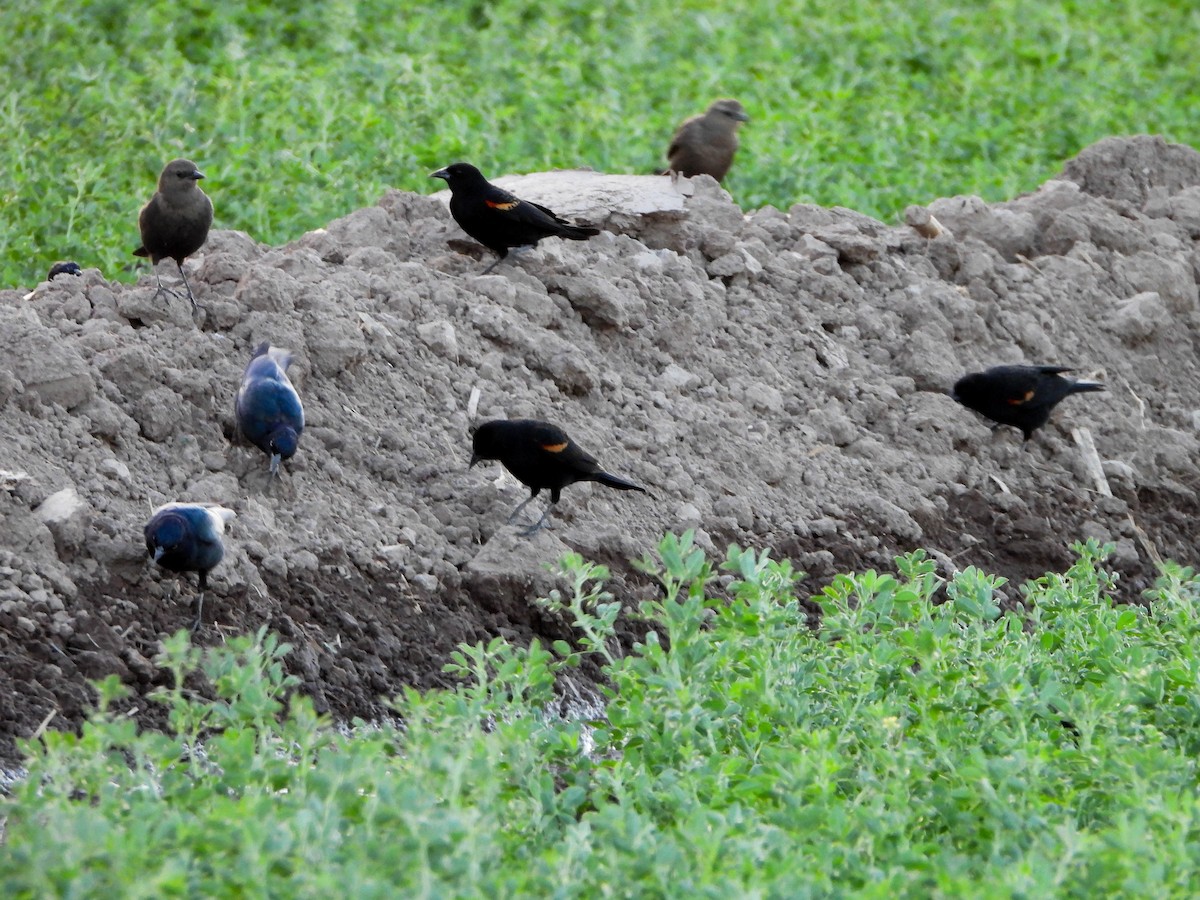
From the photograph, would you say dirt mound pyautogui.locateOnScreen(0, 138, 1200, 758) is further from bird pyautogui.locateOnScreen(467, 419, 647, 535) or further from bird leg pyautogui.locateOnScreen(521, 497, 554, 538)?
bird pyautogui.locateOnScreen(467, 419, 647, 535)

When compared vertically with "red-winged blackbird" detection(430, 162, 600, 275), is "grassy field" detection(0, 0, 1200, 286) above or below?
below

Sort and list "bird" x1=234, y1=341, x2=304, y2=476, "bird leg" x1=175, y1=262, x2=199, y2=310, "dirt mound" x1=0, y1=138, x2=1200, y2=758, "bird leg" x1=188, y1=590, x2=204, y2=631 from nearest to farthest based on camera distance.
→ 1. "bird leg" x1=188, y1=590, x2=204, y2=631
2. "dirt mound" x1=0, y1=138, x2=1200, y2=758
3. "bird" x1=234, y1=341, x2=304, y2=476
4. "bird leg" x1=175, y1=262, x2=199, y2=310

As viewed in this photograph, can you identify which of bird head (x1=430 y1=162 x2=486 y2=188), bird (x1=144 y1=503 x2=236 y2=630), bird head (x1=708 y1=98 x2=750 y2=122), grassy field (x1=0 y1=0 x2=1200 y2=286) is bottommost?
grassy field (x1=0 y1=0 x2=1200 y2=286)

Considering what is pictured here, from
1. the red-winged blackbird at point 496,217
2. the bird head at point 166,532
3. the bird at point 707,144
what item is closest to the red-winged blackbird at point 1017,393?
the red-winged blackbird at point 496,217

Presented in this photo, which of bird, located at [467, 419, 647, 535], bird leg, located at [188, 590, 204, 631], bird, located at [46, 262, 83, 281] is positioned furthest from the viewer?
bird, located at [46, 262, 83, 281]

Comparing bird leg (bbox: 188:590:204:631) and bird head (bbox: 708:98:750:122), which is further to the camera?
bird head (bbox: 708:98:750:122)

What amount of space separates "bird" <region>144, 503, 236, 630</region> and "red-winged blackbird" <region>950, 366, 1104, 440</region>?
356 centimetres

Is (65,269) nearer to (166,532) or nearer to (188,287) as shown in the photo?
(188,287)

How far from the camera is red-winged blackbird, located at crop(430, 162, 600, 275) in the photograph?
693 centimetres

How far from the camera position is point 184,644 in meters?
3.84

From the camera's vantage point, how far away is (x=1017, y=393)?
708 centimetres

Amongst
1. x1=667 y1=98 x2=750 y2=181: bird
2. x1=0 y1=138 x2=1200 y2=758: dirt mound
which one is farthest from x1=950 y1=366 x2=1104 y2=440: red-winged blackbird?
x1=667 y1=98 x2=750 y2=181: bird

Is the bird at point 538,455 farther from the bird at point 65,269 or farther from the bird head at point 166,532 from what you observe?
the bird at point 65,269

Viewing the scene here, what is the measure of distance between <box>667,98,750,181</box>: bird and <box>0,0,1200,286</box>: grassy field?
2.82 ft
